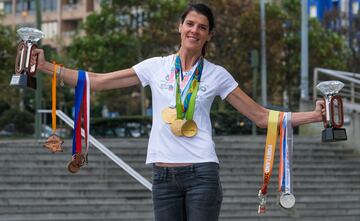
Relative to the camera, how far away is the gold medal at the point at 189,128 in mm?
3736

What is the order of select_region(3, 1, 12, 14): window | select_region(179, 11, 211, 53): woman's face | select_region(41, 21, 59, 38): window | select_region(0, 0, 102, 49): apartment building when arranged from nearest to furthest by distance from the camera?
select_region(179, 11, 211, 53): woman's face
select_region(0, 0, 102, 49): apartment building
select_region(41, 21, 59, 38): window
select_region(3, 1, 12, 14): window

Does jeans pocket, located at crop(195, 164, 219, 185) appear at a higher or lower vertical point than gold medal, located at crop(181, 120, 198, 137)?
lower

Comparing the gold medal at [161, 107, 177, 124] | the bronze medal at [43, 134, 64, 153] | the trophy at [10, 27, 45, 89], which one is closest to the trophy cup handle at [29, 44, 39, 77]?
the trophy at [10, 27, 45, 89]

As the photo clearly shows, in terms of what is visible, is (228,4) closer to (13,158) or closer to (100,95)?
(100,95)

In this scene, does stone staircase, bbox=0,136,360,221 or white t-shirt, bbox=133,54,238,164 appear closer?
white t-shirt, bbox=133,54,238,164

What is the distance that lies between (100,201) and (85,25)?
25535mm

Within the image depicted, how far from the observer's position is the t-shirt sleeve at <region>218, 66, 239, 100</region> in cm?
391

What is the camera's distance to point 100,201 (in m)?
11.5

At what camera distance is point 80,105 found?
4.10m

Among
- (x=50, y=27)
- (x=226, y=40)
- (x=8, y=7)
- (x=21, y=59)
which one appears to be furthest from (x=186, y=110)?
(x=8, y=7)

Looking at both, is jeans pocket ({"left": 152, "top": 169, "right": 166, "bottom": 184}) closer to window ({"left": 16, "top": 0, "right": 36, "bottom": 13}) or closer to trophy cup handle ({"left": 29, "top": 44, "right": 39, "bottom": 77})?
trophy cup handle ({"left": 29, "top": 44, "right": 39, "bottom": 77})

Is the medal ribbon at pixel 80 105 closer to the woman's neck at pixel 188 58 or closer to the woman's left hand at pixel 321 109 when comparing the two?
the woman's neck at pixel 188 58

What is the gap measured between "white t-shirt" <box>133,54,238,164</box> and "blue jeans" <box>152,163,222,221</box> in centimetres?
5

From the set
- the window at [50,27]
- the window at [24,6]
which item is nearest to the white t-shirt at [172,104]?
the window at [50,27]
